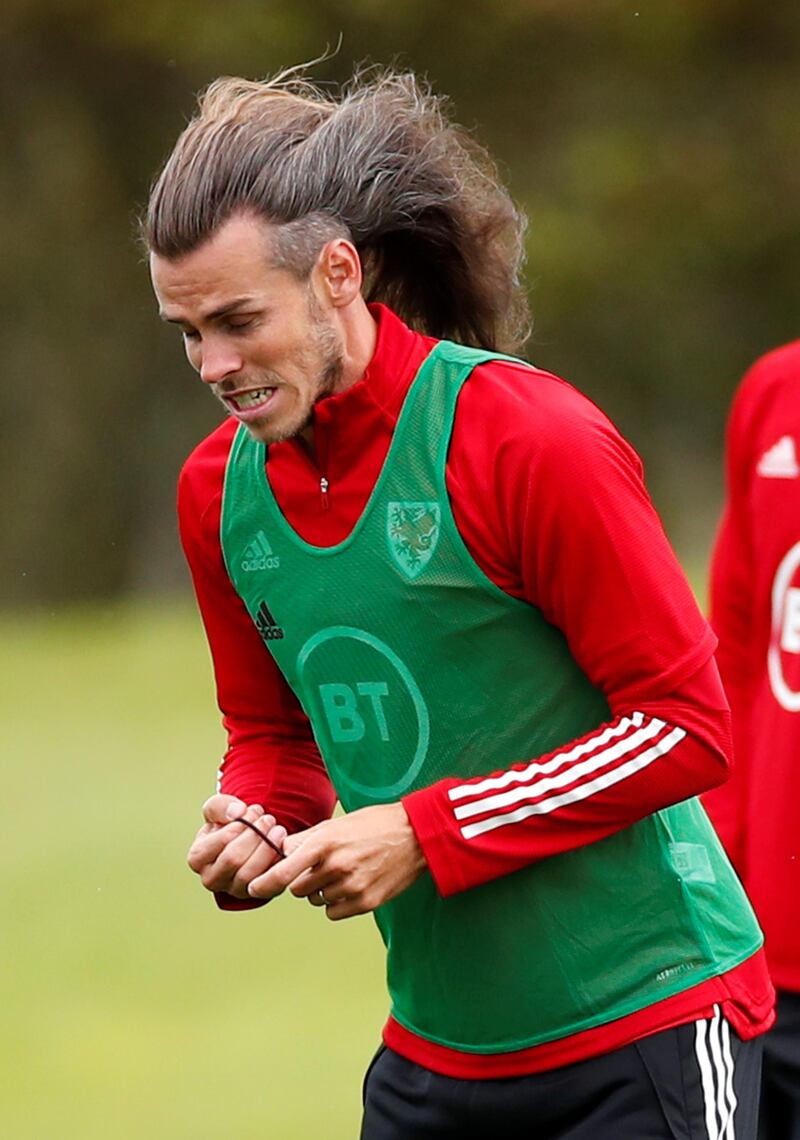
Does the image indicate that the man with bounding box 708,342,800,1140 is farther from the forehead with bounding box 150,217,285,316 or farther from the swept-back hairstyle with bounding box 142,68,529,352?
the forehead with bounding box 150,217,285,316

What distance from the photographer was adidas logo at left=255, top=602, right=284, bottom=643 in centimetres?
311

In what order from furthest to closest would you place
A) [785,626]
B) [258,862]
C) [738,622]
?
1. [738,622]
2. [785,626]
3. [258,862]

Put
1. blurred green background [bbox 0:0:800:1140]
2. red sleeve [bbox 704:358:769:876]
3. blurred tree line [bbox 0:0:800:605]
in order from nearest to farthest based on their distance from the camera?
red sleeve [bbox 704:358:769:876]
blurred green background [bbox 0:0:800:1140]
blurred tree line [bbox 0:0:800:605]

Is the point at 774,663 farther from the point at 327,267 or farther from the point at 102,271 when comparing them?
the point at 102,271

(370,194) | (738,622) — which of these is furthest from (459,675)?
(738,622)

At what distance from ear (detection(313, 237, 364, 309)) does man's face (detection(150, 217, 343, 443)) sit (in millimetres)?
37

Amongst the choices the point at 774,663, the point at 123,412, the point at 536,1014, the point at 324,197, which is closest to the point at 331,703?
the point at 536,1014

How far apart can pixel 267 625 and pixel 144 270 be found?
22.2 metres

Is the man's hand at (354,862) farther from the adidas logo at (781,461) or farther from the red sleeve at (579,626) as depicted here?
the adidas logo at (781,461)

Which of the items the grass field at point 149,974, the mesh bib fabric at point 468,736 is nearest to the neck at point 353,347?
the mesh bib fabric at point 468,736

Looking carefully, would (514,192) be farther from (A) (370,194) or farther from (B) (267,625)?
(B) (267,625)

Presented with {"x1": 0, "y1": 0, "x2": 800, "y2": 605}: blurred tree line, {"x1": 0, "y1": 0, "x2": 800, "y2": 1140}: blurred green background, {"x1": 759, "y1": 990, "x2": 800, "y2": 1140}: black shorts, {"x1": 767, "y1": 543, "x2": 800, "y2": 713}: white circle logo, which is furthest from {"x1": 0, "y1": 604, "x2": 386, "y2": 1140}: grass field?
{"x1": 0, "y1": 0, "x2": 800, "y2": 605}: blurred tree line

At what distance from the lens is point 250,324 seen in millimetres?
2945

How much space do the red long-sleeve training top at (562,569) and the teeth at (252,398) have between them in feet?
0.28
